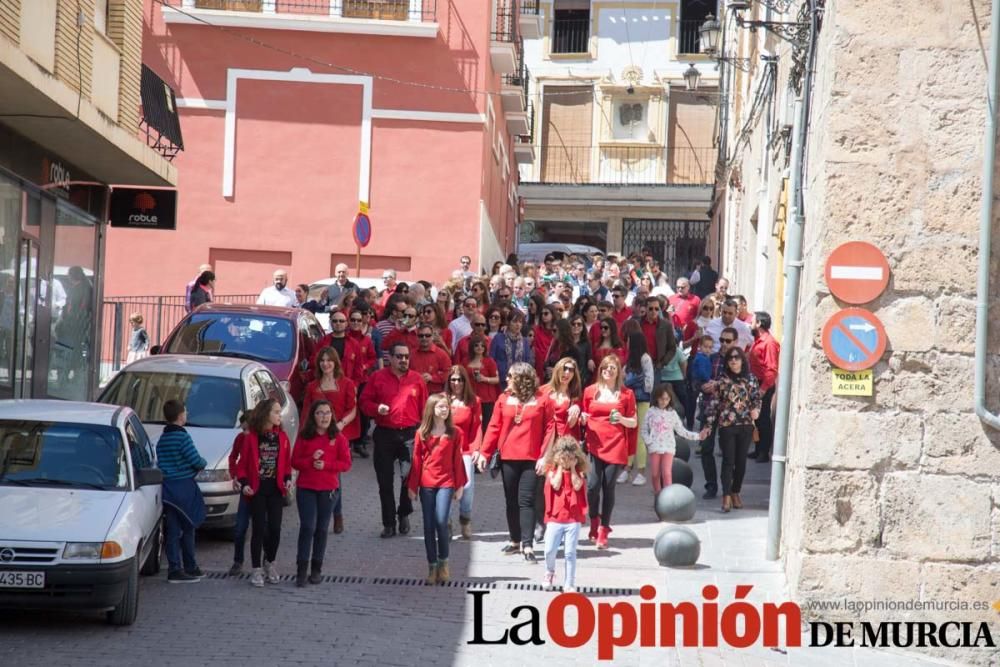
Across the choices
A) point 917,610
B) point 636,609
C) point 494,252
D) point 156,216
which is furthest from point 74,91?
point 494,252

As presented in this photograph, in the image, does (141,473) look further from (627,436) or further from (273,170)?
(273,170)

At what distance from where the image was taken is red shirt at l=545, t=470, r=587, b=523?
11.7 meters

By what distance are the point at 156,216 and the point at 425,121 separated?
29.2 ft

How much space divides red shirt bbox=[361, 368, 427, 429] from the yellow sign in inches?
161

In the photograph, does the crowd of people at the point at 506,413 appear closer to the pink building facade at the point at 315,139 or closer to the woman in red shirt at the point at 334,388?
the woman in red shirt at the point at 334,388

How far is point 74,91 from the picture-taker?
53.7ft

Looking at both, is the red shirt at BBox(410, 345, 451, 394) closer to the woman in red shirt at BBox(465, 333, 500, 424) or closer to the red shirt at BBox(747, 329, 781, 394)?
the woman in red shirt at BBox(465, 333, 500, 424)

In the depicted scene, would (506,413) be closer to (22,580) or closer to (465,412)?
(465,412)

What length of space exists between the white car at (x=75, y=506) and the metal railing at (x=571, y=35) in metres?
40.7

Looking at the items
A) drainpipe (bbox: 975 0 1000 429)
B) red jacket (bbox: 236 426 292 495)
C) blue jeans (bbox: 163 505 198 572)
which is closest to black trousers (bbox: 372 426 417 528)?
red jacket (bbox: 236 426 292 495)

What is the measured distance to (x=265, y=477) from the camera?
1164cm

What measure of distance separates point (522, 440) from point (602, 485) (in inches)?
49.3

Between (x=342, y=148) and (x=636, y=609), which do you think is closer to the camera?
(x=636, y=609)

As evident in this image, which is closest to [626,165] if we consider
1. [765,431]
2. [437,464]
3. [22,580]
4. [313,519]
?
[765,431]
